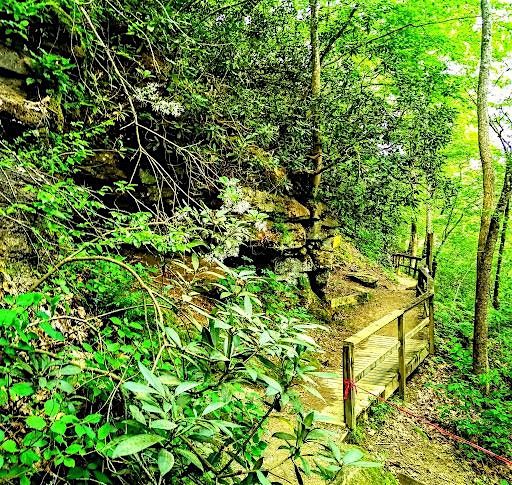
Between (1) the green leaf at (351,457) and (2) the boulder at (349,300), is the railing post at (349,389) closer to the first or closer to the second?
(1) the green leaf at (351,457)

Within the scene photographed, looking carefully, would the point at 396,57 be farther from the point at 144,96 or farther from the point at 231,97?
the point at 144,96

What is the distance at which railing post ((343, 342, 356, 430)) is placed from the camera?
15.5 ft

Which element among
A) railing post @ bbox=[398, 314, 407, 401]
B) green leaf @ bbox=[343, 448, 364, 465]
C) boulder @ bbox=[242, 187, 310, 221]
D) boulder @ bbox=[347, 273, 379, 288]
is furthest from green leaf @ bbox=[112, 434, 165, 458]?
boulder @ bbox=[347, 273, 379, 288]

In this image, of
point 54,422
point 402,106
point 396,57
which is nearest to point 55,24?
point 54,422

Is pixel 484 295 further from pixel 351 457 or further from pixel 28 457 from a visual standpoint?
pixel 28 457

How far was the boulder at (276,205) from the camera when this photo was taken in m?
6.88

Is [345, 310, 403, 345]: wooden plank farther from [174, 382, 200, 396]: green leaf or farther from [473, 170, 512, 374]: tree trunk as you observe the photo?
[174, 382, 200, 396]: green leaf

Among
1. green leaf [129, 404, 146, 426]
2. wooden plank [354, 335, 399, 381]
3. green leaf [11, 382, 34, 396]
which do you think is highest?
green leaf [11, 382, 34, 396]

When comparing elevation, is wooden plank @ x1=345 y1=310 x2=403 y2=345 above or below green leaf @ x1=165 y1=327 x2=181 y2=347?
below

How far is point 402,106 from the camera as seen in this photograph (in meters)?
7.69

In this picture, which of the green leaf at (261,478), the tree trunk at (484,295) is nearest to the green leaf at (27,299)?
the green leaf at (261,478)

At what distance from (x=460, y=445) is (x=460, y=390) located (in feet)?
4.73

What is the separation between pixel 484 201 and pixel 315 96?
12.2 feet

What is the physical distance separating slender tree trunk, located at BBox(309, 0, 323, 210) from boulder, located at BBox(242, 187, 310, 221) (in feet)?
1.44
